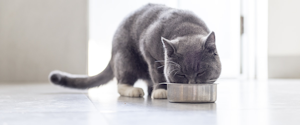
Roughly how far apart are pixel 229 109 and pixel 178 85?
1.04 feet

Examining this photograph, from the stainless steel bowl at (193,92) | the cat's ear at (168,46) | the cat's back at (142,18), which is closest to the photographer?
the stainless steel bowl at (193,92)

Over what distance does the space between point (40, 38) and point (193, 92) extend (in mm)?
3192

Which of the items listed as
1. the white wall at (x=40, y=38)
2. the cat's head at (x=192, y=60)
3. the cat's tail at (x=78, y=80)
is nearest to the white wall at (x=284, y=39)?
the white wall at (x=40, y=38)

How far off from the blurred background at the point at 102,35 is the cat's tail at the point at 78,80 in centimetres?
196

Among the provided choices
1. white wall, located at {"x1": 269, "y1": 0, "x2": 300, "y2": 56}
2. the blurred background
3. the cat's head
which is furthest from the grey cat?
white wall, located at {"x1": 269, "y1": 0, "x2": 300, "y2": 56}

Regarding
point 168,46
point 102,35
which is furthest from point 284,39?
point 168,46

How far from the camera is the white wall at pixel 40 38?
4312 millimetres

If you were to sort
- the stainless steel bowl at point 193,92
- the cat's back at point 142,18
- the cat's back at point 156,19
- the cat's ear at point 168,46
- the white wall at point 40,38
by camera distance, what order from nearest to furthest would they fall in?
the stainless steel bowl at point 193,92
the cat's ear at point 168,46
the cat's back at point 156,19
the cat's back at point 142,18
the white wall at point 40,38

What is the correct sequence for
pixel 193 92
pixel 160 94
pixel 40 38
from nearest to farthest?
pixel 193 92, pixel 160 94, pixel 40 38

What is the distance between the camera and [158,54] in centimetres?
202

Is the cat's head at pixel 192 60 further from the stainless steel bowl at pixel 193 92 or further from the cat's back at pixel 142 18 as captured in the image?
the cat's back at pixel 142 18

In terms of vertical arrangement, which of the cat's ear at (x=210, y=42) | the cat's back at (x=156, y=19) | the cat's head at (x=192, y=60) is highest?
the cat's back at (x=156, y=19)

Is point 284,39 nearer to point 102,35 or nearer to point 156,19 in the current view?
point 102,35

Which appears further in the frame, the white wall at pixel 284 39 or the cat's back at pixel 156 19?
the white wall at pixel 284 39
